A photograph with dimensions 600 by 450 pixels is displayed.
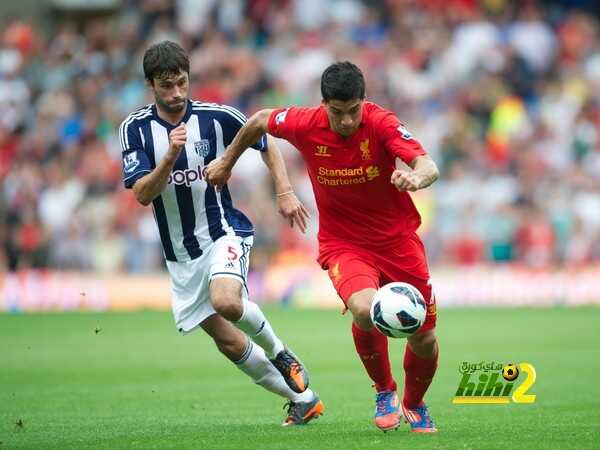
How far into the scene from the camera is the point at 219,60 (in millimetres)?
23859

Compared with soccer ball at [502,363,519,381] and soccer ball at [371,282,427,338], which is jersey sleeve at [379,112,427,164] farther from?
soccer ball at [502,363,519,381]

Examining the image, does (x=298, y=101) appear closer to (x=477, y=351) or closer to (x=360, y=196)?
(x=477, y=351)

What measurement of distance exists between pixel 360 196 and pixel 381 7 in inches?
674

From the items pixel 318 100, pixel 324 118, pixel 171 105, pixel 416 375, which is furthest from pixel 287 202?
pixel 318 100

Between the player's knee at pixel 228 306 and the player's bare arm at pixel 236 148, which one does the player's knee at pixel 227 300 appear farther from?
the player's bare arm at pixel 236 148

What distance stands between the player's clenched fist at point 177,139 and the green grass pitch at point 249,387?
6.20 feet

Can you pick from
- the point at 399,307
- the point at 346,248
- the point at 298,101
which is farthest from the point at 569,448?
the point at 298,101

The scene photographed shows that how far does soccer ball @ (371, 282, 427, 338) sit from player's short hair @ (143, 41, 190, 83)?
2.22 m

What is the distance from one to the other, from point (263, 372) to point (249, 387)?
295cm

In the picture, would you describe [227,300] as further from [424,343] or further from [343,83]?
[343,83]

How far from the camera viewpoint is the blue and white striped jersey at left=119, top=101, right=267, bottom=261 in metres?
9.06

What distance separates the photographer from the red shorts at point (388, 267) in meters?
8.30

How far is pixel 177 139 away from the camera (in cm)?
832

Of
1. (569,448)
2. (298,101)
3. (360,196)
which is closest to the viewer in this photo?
(569,448)
